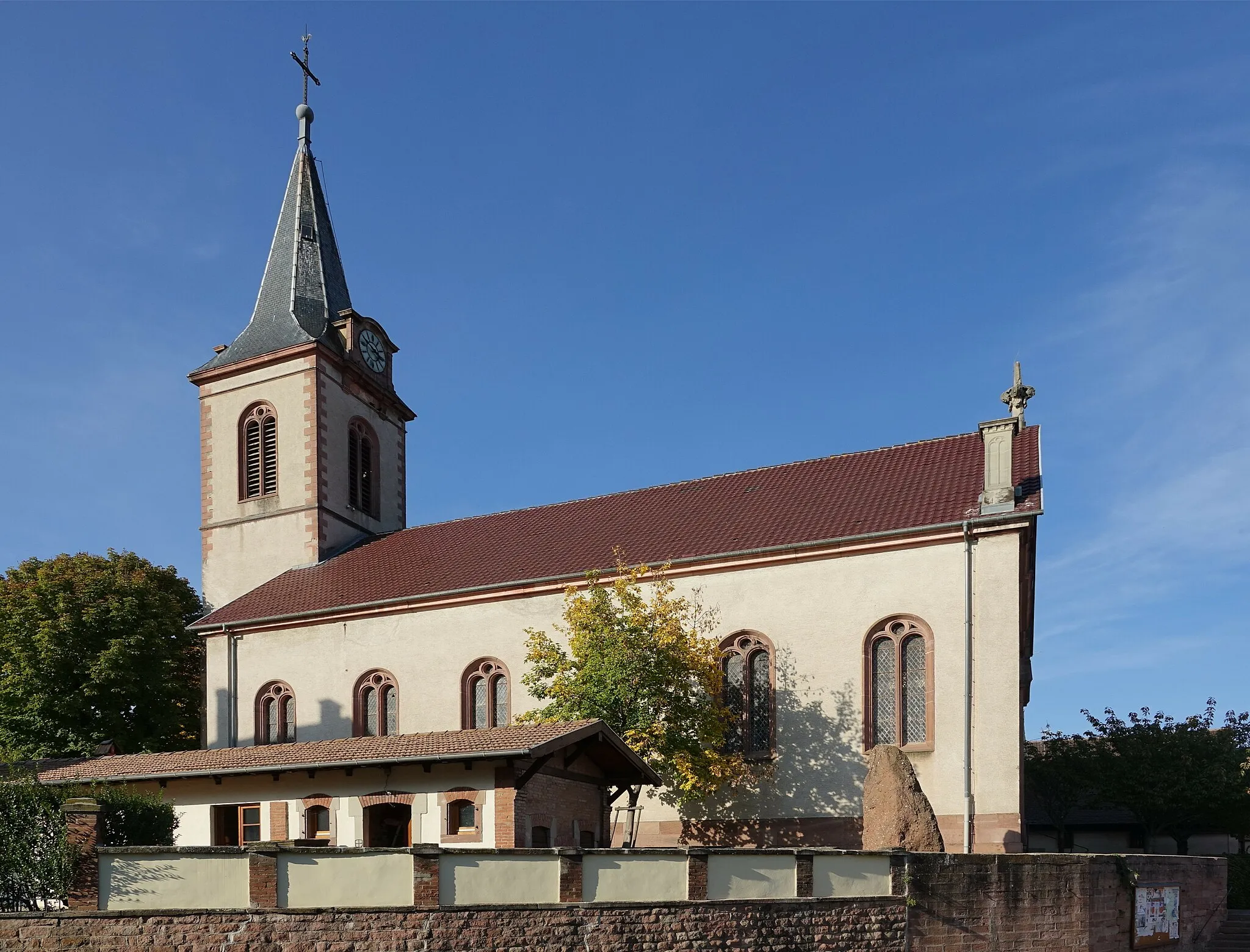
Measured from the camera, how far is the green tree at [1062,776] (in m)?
39.4

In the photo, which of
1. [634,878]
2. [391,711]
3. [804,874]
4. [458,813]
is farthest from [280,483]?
[804,874]

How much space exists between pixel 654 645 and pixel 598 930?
8.90 meters

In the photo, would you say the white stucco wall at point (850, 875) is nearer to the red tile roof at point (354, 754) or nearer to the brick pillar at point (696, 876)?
the brick pillar at point (696, 876)

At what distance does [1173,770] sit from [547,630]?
23488 millimetres

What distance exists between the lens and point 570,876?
15.2m

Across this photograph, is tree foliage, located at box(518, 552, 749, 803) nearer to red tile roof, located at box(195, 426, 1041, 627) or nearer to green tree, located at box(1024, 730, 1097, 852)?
red tile roof, located at box(195, 426, 1041, 627)

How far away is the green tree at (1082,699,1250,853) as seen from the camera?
37.2 m

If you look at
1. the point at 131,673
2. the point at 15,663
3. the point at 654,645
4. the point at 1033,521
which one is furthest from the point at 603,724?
the point at 15,663

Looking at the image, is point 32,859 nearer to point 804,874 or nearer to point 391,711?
point 804,874

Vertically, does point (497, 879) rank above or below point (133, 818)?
below

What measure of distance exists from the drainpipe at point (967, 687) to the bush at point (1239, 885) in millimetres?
14611

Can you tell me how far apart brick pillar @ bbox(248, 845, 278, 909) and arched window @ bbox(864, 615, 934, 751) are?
13.8 m

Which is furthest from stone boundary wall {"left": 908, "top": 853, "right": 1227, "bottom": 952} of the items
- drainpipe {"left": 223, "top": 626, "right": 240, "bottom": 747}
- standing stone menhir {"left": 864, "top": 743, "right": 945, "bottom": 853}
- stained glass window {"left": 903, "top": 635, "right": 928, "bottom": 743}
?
drainpipe {"left": 223, "top": 626, "right": 240, "bottom": 747}

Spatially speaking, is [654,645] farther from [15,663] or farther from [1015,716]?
[15,663]
